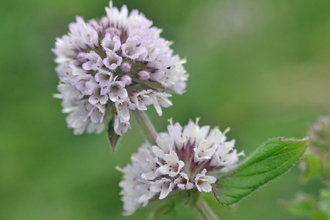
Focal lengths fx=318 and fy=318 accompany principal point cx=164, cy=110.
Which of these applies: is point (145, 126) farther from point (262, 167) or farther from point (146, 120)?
point (262, 167)

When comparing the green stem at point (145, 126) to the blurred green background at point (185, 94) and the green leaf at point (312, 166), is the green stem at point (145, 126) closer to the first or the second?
the green leaf at point (312, 166)

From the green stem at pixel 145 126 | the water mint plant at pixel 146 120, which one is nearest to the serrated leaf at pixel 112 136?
the water mint plant at pixel 146 120

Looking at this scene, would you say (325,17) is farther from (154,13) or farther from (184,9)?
(154,13)

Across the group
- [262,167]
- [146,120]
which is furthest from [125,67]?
[262,167]

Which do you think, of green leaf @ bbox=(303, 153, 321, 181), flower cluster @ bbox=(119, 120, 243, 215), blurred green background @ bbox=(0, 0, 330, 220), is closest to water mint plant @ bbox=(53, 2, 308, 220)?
flower cluster @ bbox=(119, 120, 243, 215)

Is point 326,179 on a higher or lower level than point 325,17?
lower

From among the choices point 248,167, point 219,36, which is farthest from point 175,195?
point 219,36

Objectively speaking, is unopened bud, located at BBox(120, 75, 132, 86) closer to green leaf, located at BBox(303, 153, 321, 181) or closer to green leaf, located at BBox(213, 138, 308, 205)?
green leaf, located at BBox(213, 138, 308, 205)
